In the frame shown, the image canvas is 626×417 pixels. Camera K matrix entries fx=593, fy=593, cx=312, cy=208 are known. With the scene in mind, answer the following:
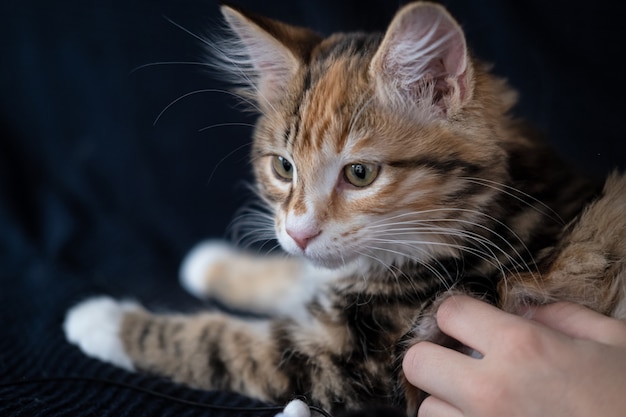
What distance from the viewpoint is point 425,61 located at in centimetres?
103

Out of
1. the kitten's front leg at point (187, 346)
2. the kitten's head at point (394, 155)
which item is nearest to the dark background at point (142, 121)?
the kitten's front leg at point (187, 346)

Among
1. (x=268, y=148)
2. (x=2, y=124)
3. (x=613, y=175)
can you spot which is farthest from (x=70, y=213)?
(x=613, y=175)

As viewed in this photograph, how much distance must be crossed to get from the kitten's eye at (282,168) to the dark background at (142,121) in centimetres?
40

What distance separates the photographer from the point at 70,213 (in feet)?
6.44

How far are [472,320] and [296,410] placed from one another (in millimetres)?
330

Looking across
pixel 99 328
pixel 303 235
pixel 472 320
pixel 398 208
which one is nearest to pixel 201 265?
pixel 99 328

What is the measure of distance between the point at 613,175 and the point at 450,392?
557 mm

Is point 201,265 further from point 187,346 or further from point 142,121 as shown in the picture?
point 142,121

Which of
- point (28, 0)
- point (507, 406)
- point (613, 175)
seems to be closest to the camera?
point (507, 406)

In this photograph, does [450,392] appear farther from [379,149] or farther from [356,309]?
[379,149]

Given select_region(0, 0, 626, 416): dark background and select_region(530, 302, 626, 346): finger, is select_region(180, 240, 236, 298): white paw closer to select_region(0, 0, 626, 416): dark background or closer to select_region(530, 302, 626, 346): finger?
select_region(0, 0, 626, 416): dark background

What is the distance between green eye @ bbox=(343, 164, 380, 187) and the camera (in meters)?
1.05

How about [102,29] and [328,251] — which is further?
[102,29]

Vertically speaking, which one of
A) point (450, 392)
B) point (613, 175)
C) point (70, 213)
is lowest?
point (70, 213)
